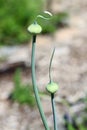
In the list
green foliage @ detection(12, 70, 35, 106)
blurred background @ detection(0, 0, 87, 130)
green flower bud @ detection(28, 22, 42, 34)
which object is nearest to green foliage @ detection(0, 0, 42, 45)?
blurred background @ detection(0, 0, 87, 130)

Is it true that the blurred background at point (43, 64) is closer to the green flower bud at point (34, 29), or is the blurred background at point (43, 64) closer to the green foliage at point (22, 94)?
the green foliage at point (22, 94)

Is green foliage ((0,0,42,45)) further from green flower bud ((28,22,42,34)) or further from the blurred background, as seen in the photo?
green flower bud ((28,22,42,34))

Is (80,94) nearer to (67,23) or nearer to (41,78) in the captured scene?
(41,78)

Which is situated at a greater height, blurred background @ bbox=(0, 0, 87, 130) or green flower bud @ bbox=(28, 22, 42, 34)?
green flower bud @ bbox=(28, 22, 42, 34)

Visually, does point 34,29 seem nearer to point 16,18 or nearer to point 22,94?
point 22,94

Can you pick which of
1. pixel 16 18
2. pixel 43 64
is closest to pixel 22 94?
pixel 43 64

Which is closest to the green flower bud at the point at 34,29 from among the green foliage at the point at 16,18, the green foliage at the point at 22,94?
the green foliage at the point at 22,94

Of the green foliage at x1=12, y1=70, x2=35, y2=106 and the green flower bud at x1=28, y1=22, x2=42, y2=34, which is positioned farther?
the green foliage at x1=12, y1=70, x2=35, y2=106
